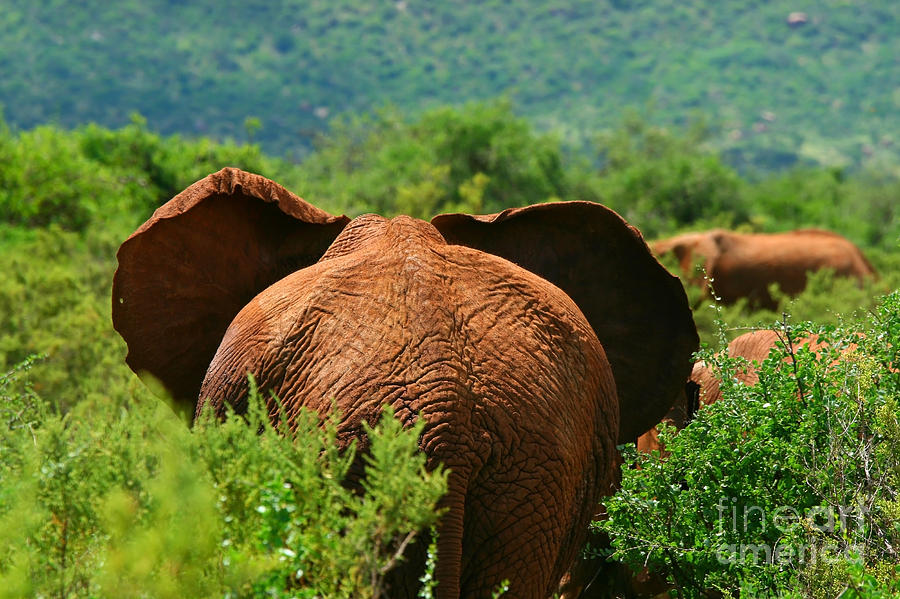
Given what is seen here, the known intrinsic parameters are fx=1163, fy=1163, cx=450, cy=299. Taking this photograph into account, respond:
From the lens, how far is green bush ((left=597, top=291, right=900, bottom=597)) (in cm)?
370

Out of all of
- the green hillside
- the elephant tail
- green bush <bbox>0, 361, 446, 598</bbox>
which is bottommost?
the green hillside

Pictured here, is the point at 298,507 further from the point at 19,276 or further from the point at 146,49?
the point at 146,49

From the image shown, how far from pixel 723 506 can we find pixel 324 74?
358ft

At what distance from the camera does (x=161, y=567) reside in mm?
2834

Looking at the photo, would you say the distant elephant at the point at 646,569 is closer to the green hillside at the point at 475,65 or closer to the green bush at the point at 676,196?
the green bush at the point at 676,196

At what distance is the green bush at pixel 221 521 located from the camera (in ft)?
9.02

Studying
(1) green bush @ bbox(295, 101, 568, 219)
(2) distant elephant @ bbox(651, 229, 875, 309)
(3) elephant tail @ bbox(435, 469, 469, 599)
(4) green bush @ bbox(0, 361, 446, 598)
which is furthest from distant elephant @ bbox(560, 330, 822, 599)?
(1) green bush @ bbox(295, 101, 568, 219)

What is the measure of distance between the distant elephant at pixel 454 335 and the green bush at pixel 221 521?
0.32 meters

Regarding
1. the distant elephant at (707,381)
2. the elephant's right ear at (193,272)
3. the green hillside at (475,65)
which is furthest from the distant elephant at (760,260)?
the green hillside at (475,65)

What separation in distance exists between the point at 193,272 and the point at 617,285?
174 cm

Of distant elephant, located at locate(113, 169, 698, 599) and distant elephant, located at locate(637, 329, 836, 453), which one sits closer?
distant elephant, located at locate(113, 169, 698, 599)

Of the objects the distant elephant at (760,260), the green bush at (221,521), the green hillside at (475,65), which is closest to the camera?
the green bush at (221,521)

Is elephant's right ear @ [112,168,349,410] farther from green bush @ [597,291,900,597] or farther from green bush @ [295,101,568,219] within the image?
green bush @ [295,101,568,219]

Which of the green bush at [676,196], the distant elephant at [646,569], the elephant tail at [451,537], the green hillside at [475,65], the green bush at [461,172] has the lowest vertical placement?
the green hillside at [475,65]
